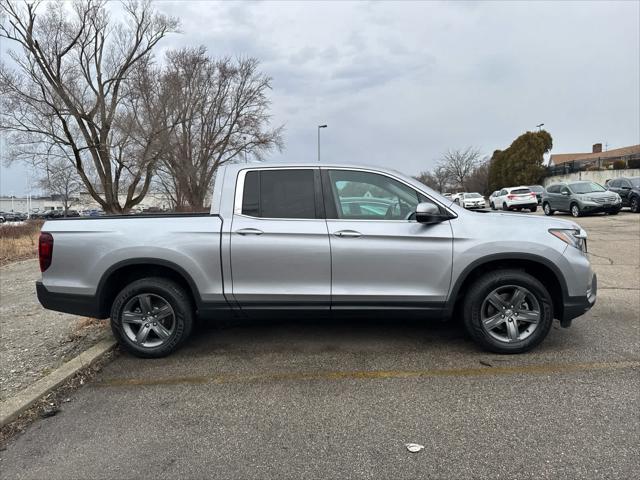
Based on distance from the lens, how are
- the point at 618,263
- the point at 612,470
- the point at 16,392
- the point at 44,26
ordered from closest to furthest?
the point at 612,470
the point at 16,392
the point at 618,263
the point at 44,26

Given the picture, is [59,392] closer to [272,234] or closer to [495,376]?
[272,234]

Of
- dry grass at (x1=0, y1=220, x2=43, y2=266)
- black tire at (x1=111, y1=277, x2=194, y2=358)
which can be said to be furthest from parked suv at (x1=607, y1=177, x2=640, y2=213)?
dry grass at (x1=0, y1=220, x2=43, y2=266)

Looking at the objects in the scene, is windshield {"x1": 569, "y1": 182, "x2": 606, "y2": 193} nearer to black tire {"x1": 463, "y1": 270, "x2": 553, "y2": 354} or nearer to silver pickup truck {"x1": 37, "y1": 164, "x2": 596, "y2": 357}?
silver pickup truck {"x1": 37, "y1": 164, "x2": 596, "y2": 357}

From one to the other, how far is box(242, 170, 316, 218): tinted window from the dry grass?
1295 cm

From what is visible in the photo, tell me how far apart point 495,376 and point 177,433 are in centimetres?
257

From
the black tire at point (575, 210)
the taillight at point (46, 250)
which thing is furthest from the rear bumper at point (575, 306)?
the black tire at point (575, 210)

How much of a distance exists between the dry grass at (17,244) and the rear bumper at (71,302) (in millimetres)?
11553

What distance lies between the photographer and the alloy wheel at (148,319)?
Answer: 13.5 ft

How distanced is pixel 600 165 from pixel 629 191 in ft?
66.8

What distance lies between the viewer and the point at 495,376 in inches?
143

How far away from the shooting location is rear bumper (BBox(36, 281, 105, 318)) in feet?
13.3

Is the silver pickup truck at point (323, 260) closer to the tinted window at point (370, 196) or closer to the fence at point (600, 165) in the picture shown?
the tinted window at point (370, 196)

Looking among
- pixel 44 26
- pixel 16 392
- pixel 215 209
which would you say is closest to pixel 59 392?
pixel 16 392

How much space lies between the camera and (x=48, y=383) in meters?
3.62
